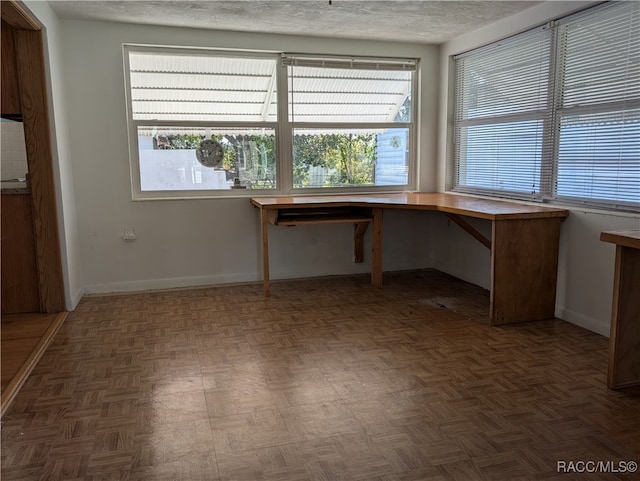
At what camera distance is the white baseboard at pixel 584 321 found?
3648 millimetres

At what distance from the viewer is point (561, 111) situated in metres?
4.01

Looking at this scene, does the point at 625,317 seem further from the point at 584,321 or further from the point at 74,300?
the point at 74,300

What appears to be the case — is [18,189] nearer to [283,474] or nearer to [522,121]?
[283,474]

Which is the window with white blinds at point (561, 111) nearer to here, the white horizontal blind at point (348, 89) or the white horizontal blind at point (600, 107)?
the white horizontal blind at point (600, 107)

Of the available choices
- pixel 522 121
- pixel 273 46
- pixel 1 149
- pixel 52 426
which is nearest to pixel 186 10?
pixel 273 46

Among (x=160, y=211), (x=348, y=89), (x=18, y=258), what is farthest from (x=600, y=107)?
(x=18, y=258)

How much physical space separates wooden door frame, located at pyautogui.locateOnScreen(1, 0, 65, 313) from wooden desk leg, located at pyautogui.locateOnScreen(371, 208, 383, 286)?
9.15 ft

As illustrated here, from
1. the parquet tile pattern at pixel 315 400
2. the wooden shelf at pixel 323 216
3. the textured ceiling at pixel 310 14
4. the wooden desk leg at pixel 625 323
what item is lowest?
the parquet tile pattern at pixel 315 400

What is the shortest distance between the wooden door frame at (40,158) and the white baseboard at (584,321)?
13.2 feet

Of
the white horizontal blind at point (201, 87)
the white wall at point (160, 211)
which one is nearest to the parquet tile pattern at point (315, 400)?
the white wall at point (160, 211)

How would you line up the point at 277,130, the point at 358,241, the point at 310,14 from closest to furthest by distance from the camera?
1. the point at 310,14
2. the point at 277,130
3. the point at 358,241

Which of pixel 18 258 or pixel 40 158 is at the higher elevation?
pixel 40 158

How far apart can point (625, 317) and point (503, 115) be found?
247 centimetres

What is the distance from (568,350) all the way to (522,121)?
2063 mm
